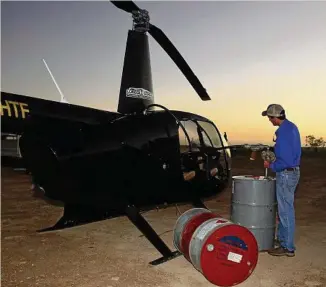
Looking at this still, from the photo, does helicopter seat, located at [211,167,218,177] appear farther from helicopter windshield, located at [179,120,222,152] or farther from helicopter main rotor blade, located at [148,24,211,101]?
helicopter main rotor blade, located at [148,24,211,101]

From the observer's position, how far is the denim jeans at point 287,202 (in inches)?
213

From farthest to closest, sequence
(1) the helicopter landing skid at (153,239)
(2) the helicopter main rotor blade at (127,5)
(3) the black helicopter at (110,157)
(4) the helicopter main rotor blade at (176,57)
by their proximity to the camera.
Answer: (4) the helicopter main rotor blade at (176,57) → (2) the helicopter main rotor blade at (127,5) → (1) the helicopter landing skid at (153,239) → (3) the black helicopter at (110,157)

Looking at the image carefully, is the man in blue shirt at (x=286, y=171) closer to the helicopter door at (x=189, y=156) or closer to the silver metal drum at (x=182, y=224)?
the helicopter door at (x=189, y=156)

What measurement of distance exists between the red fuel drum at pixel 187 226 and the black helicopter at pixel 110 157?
1.60 ft

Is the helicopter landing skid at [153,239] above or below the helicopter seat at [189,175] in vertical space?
below

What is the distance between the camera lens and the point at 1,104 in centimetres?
450

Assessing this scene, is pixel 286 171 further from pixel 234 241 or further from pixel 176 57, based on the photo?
pixel 176 57

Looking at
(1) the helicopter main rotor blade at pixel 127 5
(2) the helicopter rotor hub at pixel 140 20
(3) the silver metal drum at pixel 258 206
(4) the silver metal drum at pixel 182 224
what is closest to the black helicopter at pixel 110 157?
(4) the silver metal drum at pixel 182 224

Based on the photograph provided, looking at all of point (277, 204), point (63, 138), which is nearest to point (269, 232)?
point (277, 204)

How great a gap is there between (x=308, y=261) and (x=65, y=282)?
3406mm

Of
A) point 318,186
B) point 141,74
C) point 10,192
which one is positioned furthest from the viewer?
point 318,186

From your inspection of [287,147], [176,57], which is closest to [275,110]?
[287,147]

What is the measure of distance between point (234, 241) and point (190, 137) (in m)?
2.13

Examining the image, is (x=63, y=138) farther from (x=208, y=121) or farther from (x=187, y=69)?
(x=187, y=69)
